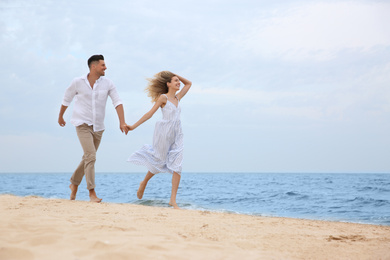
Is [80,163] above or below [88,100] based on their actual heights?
below

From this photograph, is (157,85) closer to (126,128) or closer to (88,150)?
(126,128)

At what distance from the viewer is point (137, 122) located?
6574mm

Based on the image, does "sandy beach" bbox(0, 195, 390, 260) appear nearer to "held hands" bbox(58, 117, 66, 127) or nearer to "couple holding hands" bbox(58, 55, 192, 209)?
"couple holding hands" bbox(58, 55, 192, 209)

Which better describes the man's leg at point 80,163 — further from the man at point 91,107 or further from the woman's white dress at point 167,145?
the woman's white dress at point 167,145

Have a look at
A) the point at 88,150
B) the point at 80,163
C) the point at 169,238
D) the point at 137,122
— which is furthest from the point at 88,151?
the point at 169,238

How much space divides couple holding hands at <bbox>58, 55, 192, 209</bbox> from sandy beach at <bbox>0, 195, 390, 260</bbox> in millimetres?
1670

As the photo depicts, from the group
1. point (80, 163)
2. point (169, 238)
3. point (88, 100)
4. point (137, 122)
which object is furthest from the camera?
point (80, 163)

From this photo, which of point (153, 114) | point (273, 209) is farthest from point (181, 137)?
point (273, 209)

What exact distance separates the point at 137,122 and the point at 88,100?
3.23ft

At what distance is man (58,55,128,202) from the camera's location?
6781 millimetres

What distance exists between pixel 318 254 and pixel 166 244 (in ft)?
4.49

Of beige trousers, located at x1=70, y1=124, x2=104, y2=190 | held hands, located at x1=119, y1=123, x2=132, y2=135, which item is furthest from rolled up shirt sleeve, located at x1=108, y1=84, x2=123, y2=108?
beige trousers, located at x1=70, y1=124, x2=104, y2=190

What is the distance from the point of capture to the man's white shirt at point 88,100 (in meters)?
6.84

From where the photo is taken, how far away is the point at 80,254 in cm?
299
